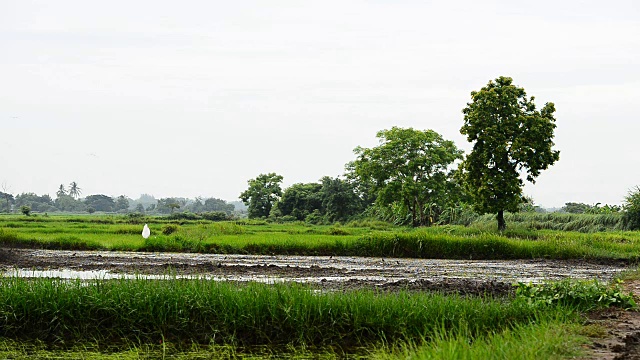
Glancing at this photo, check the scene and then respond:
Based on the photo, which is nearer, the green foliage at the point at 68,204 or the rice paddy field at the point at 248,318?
the rice paddy field at the point at 248,318

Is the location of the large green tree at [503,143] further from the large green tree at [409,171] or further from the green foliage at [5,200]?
the green foliage at [5,200]

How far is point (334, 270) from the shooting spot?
1418 cm

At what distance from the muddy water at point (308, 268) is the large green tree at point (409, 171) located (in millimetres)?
19487

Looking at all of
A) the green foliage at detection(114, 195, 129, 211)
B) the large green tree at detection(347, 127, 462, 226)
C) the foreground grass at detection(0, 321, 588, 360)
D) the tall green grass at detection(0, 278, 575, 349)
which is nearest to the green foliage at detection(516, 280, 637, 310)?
the tall green grass at detection(0, 278, 575, 349)

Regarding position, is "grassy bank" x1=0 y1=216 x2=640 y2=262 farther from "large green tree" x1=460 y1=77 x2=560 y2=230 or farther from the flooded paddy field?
"large green tree" x1=460 y1=77 x2=560 y2=230

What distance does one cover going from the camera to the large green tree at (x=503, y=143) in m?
25.7

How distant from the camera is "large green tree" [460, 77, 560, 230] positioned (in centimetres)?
2570

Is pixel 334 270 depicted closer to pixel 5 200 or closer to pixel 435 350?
pixel 435 350

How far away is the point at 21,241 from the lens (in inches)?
831

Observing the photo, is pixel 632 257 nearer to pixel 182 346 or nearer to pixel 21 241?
pixel 182 346

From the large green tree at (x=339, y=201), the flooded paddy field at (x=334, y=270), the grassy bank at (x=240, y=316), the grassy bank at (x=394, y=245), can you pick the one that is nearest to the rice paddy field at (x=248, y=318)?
the grassy bank at (x=240, y=316)

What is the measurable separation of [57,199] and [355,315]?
306 feet

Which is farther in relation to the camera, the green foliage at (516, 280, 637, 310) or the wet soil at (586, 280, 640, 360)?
the green foliage at (516, 280, 637, 310)

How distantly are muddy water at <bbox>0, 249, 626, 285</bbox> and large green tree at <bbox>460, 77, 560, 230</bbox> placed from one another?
8541 mm
